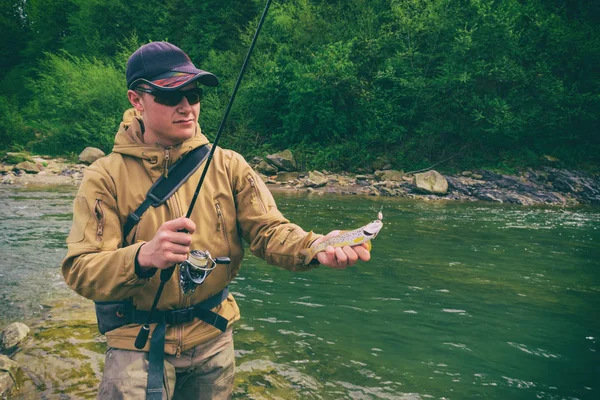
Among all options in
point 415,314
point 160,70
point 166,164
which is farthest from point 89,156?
point 166,164

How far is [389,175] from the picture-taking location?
83.8 ft

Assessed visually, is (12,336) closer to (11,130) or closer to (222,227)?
(222,227)

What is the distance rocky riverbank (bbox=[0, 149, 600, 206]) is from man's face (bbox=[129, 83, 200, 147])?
2024 centimetres

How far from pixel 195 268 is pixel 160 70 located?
1.10m

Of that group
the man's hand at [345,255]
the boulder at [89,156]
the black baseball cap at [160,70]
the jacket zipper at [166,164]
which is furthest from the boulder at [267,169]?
the man's hand at [345,255]

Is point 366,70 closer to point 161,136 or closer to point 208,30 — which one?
point 208,30

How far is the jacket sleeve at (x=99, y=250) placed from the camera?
7.17 feet

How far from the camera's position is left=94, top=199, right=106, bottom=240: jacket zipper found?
Result: 2.33 metres

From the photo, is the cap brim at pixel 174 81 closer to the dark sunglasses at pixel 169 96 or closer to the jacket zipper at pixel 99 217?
the dark sunglasses at pixel 169 96

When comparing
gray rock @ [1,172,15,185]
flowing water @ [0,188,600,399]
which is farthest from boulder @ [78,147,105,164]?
flowing water @ [0,188,600,399]

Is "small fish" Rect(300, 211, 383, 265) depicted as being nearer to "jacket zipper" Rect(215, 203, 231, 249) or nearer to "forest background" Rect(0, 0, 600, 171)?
"jacket zipper" Rect(215, 203, 231, 249)

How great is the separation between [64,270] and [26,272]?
23.9 ft

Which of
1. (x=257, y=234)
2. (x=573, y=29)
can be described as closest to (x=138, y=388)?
(x=257, y=234)

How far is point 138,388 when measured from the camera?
230cm
